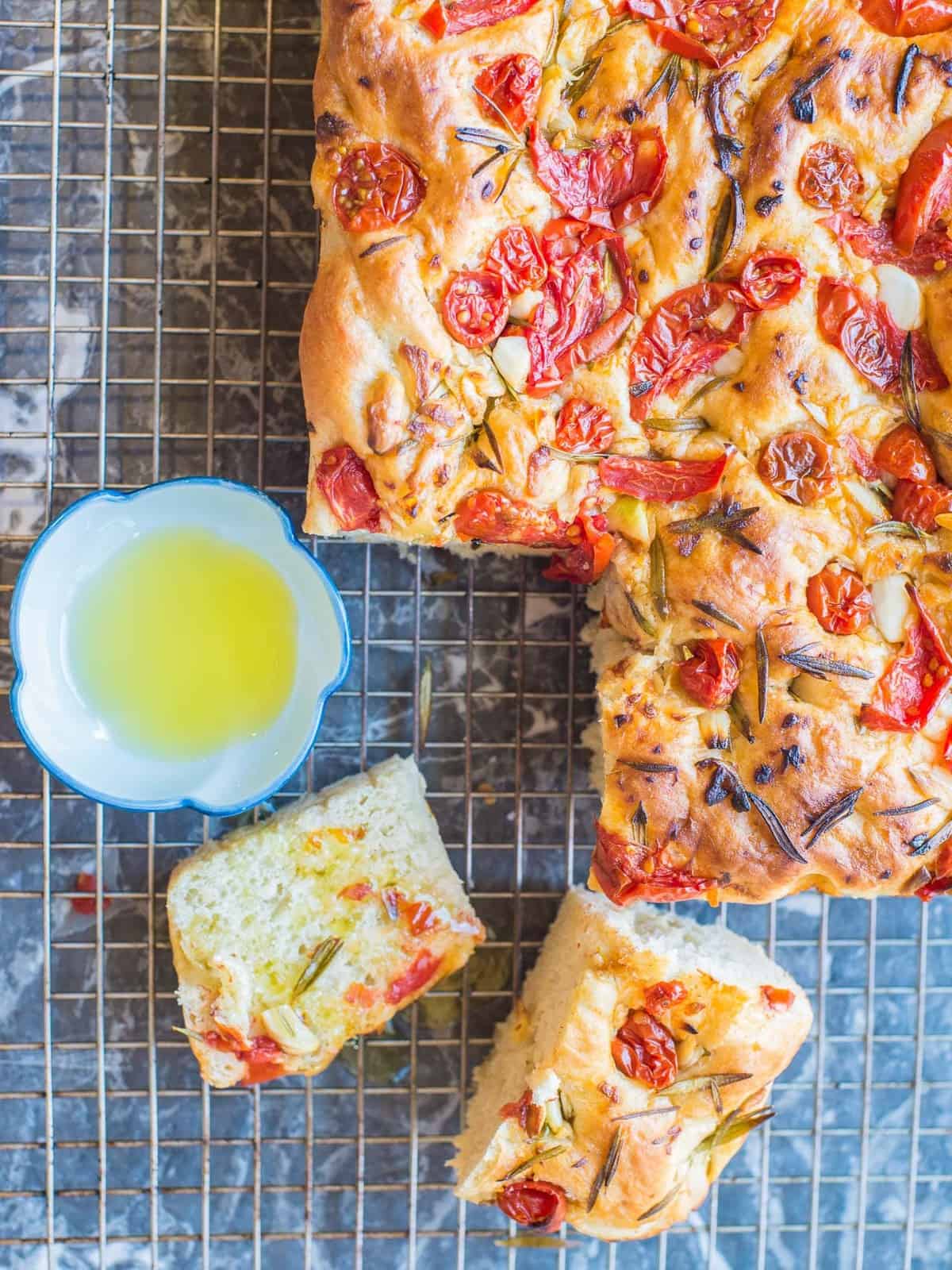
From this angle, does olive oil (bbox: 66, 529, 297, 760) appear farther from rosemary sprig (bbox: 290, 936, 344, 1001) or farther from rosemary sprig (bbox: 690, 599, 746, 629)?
rosemary sprig (bbox: 690, 599, 746, 629)

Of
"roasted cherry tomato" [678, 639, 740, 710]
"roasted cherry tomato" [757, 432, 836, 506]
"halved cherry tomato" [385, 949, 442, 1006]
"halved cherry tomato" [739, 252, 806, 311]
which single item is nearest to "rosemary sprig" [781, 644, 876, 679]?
"roasted cherry tomato" [678, 639, 740, 710]

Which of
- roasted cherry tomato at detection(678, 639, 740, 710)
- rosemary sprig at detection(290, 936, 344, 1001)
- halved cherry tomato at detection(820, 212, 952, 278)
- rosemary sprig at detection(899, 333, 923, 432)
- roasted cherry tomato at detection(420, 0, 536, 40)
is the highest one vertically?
roasted cherry tomato at detection(420, 0, 536, 40)

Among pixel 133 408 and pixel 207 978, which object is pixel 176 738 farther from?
pixel 133 408

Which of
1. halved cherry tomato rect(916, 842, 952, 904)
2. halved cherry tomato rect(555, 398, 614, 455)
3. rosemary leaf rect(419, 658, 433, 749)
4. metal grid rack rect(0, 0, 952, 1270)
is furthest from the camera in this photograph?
rosemary leaf rect(419, 658, 433, 749)

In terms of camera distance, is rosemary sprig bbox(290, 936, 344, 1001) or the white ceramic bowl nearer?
the white ceramic bowl

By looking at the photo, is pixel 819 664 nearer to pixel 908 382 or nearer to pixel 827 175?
pixel 908 382

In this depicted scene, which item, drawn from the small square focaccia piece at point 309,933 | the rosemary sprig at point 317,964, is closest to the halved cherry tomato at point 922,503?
the small square focaccia piece at point 309,933

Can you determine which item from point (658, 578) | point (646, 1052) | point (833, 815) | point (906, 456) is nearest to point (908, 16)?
point (906, 456)
